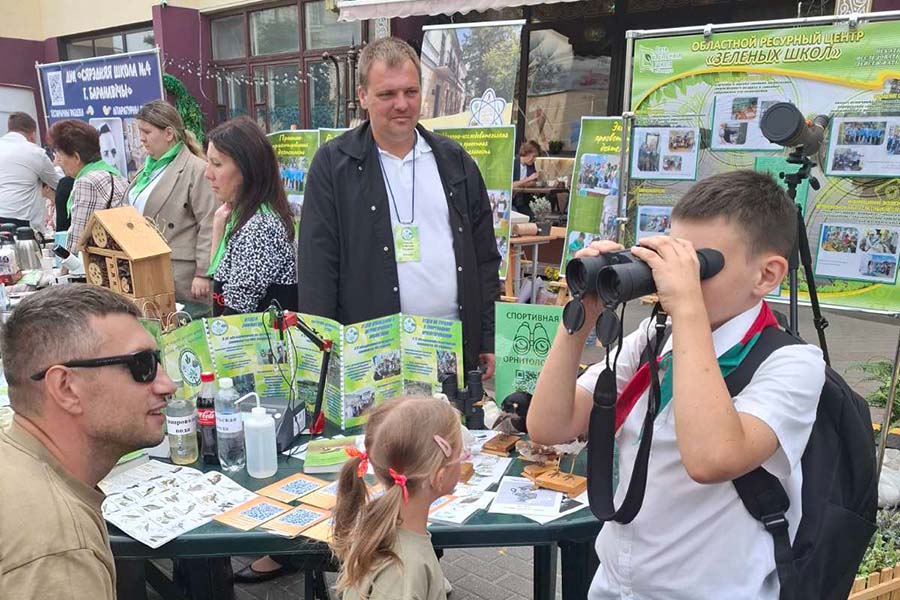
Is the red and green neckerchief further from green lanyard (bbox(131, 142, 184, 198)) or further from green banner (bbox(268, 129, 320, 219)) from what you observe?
green banner (bbox(268, 129, 320, 219))

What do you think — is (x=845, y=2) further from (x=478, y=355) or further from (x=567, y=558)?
(x=567, y=558)

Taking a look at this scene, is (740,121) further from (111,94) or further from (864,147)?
(111,94)

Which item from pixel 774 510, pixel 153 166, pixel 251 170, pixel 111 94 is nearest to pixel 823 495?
pixel 774 510

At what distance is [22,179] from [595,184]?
522 cm

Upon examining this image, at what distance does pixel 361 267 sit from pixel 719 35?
256cm

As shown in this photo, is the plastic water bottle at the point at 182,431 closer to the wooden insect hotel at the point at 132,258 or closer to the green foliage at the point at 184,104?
the wooden insect hotel at the point at 132,258

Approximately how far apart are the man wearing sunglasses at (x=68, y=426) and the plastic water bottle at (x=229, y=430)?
450mm

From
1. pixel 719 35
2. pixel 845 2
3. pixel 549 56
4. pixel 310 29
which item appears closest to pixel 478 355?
pixel 719 35

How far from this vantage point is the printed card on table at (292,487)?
184cm

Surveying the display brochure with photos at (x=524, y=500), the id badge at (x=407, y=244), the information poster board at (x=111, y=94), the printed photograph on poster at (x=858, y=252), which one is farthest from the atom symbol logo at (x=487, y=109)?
the display brochure with photos at (x=524, y=500)

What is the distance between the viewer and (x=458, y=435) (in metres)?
1.59

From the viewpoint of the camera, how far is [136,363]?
1.42 meters

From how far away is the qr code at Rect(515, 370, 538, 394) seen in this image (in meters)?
2.16

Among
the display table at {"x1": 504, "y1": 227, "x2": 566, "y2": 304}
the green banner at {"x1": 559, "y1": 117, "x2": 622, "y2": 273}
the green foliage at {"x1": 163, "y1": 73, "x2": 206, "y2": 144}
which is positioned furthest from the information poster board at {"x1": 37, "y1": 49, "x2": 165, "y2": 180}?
the green banner at {"x1": 559, "y1": 117, "x2": 622, "y2": 273}
